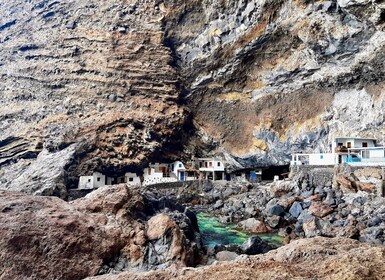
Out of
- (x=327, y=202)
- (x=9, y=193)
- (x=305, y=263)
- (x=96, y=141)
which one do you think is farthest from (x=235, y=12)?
(x=305, y=263)

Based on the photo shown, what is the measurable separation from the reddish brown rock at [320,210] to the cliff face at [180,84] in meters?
16.2

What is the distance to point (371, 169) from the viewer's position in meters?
31.3

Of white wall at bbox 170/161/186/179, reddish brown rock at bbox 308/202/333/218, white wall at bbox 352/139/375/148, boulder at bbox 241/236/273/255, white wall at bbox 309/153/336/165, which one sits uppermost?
white wall at bbox 352/139/375/148

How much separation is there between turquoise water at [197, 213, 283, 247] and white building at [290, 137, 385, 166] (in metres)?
16.6

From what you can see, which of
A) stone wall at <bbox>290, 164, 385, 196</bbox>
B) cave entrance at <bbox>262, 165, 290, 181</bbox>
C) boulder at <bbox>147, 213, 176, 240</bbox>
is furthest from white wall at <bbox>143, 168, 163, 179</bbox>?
boulder at <bbox>147, 213, 176, 240</bbox>

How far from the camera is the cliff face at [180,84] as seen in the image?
3984cm

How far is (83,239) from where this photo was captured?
27.6ft

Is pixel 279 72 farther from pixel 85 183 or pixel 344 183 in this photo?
pixel 85 183

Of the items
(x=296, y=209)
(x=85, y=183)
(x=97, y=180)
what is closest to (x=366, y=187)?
(x=296, y=209)

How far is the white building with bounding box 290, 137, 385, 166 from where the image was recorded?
36438mm

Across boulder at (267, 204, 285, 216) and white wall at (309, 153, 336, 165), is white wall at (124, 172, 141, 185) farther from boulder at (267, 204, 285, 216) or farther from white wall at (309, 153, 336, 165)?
boulder at (267, 204, 285, 216)

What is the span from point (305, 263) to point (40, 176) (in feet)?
133

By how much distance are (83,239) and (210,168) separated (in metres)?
44.0

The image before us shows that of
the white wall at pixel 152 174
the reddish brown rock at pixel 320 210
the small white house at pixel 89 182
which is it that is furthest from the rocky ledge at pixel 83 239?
the white wall at pixel 152 174
